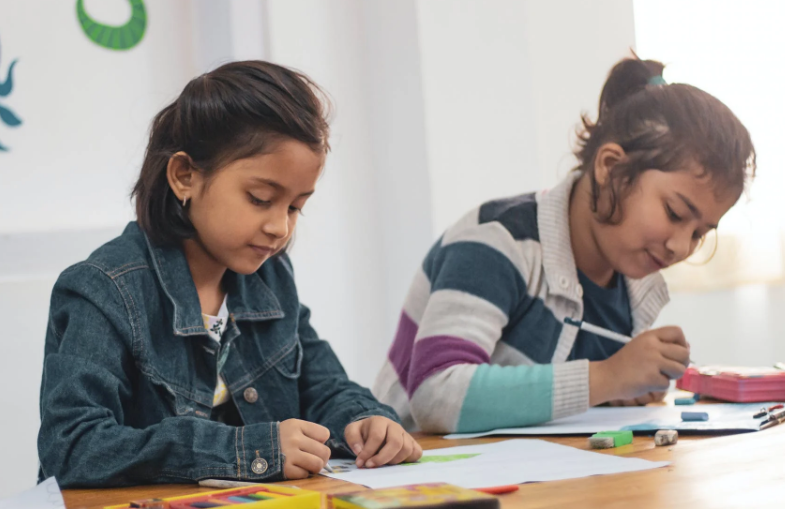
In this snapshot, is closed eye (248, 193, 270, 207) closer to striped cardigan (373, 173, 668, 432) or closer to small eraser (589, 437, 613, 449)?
striped cardigan (373, 173, 668, 432)

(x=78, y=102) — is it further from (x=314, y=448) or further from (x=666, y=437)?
(x=666, y=437)

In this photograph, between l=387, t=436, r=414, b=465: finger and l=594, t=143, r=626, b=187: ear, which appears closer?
l=387, t=436, r=414, b=465: finger

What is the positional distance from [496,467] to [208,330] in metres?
0.39

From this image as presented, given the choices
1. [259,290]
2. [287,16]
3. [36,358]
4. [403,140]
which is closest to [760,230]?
[403,140]

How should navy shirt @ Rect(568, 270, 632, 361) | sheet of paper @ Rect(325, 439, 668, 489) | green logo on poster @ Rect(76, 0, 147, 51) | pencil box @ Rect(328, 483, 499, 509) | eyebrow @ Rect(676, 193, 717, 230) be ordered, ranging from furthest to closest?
1. green logo on poster @ Rect(76, 0, 147, 51)
2. navy shirt @ Rect(568, 270, 632, 361)
3. eyebrow @ Rect(676, 193, 717, 230)
4. sheet of paper @ Rect(325, 439, 668, 489)
5. pencil box @ Rect(328, 483, 499, 509)

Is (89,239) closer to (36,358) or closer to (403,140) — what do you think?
(36,358)

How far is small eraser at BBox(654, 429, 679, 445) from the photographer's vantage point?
33.6 inches

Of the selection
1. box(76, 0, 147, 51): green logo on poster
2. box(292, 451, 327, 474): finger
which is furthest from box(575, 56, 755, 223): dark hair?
box(76, 0, 147, 51): green logo on poster

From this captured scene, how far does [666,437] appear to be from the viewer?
85 cm

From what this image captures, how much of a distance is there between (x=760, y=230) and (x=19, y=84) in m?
1.51

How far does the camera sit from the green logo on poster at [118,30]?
1.71 metres

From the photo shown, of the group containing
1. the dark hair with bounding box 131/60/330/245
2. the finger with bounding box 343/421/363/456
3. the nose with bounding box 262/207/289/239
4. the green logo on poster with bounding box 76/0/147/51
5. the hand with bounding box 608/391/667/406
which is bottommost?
the hand with bounding box 608/391/667/406

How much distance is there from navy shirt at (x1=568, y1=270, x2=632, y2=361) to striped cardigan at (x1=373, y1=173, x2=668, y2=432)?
1.0 inches

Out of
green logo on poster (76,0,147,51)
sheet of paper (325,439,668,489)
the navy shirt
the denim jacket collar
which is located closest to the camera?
sheet of paper (325,439,668,489)
